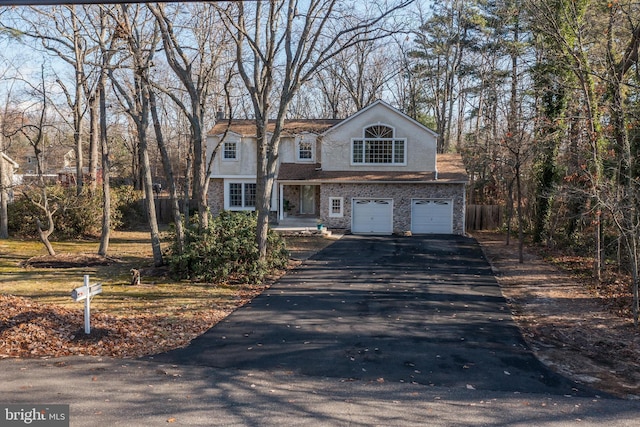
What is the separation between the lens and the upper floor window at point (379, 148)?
26.2 metres

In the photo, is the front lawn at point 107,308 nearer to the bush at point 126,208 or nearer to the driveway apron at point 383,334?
the driveway apron at point 383,334

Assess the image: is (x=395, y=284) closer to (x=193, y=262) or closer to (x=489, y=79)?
(x=193, y=262)

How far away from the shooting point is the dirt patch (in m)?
6.98

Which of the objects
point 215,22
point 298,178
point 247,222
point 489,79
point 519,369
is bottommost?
point 519,369

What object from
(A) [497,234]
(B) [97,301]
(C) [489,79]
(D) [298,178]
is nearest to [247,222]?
(B) [97,301]

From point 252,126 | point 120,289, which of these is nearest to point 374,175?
point 252,126

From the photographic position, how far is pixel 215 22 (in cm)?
1490

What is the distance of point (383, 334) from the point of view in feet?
28.5

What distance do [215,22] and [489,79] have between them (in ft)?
70.7

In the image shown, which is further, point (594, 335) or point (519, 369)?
point (594, 335)

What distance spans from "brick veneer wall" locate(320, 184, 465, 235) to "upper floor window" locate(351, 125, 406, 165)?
1568 millimetres

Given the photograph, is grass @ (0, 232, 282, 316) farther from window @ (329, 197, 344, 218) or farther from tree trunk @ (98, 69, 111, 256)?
window @ (329, 197, 344, 218)

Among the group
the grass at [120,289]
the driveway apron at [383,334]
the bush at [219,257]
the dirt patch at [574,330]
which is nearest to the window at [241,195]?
the grass at [120,289]

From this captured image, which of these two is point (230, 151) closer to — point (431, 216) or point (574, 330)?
point (431, 216)
